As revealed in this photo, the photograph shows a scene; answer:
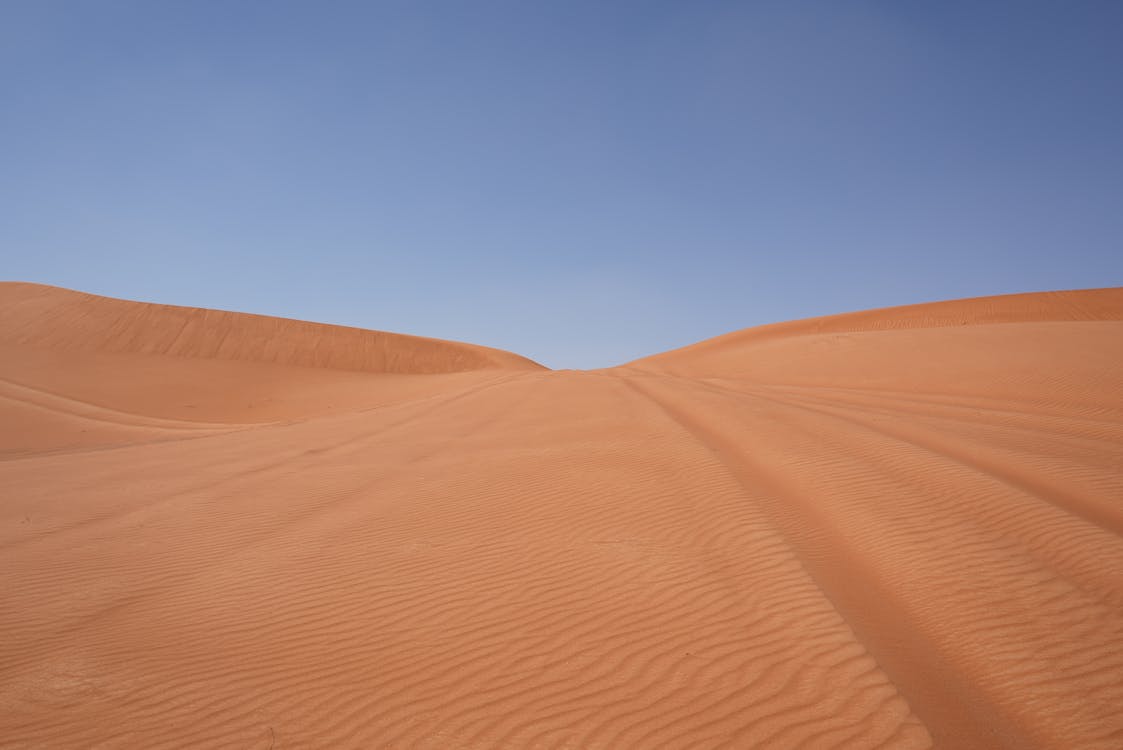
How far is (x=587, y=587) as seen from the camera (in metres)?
5.57

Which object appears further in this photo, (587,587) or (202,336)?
(202,336)

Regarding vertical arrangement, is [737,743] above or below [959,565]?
below

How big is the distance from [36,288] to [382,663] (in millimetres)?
59989

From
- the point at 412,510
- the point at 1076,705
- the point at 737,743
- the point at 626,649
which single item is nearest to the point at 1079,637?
the point at 1076,705

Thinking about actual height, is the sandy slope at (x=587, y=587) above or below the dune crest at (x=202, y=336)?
below

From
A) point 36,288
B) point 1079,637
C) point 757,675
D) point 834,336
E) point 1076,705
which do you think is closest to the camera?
point 1076,705

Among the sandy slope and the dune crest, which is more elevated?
the dune crest

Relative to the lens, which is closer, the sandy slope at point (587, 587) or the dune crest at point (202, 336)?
the sandy slope at point (587, 587)

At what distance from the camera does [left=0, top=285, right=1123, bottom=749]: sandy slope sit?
3.91m

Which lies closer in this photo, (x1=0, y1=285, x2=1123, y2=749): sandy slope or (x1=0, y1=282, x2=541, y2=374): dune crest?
(x1=0, y1=285, x2=1123, y2=749): sandy slope

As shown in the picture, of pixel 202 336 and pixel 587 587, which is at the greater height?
pixel 202 336

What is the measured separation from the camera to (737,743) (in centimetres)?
361

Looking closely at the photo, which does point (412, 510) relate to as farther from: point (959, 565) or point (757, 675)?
point (959, 565)

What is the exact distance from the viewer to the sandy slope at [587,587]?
3910mm
